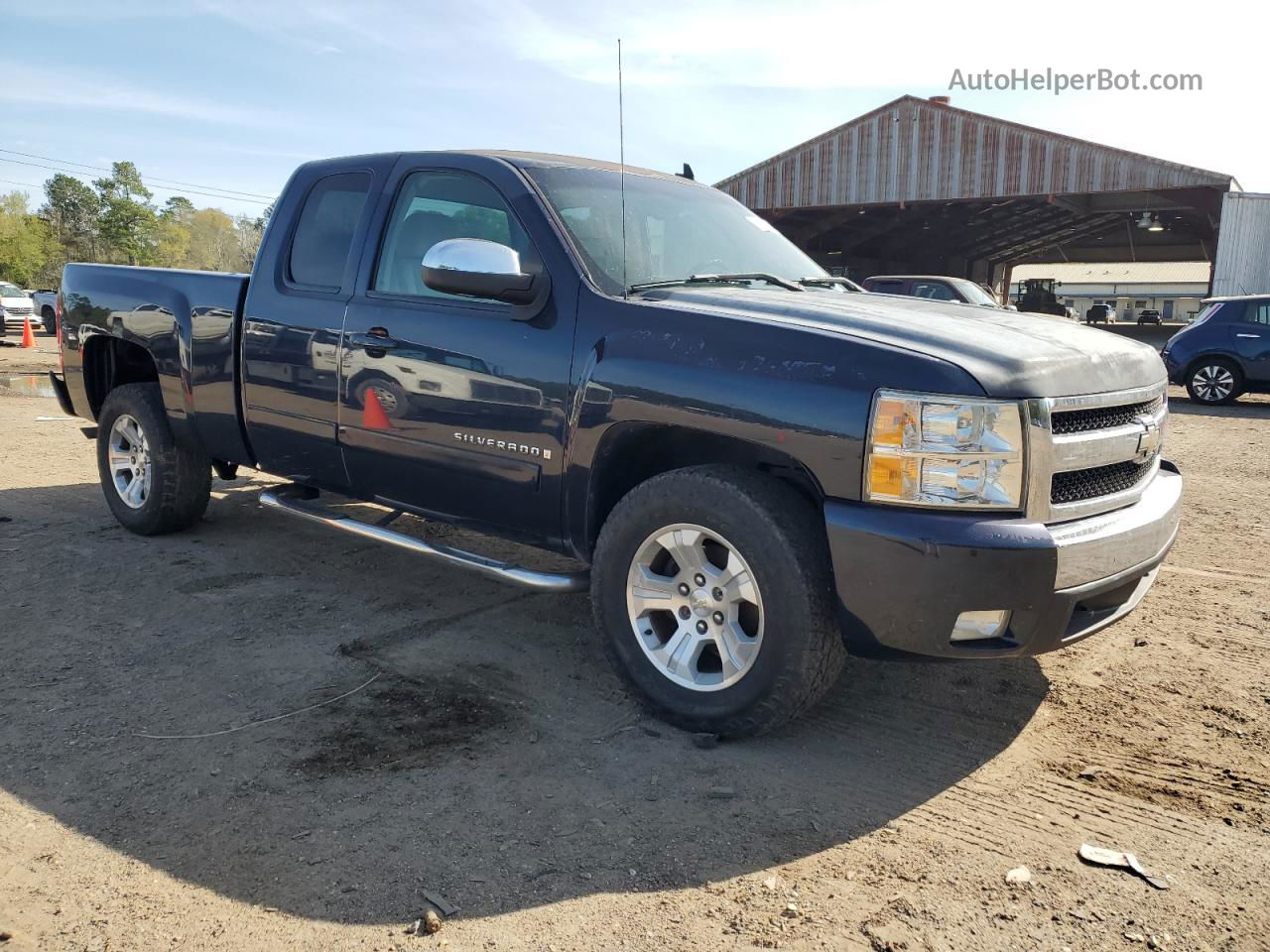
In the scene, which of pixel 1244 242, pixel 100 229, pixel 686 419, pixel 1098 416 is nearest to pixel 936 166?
pixel 1244 242

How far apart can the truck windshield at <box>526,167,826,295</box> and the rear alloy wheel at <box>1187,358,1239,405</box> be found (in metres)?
12.8

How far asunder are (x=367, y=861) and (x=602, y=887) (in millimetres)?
614

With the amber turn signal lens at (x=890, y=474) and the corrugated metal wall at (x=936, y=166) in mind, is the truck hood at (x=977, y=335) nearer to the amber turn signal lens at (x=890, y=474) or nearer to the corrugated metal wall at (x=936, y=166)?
the amber turn signal lens at (x=890, y=474)

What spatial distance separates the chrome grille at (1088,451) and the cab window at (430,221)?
6.99 feet

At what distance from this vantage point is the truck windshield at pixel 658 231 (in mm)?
3738

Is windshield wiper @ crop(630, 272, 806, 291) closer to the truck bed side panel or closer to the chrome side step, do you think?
the chrome side step

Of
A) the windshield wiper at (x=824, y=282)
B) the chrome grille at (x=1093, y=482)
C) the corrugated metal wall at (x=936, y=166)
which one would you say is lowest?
the chrome grille at (x=1093, y=482)

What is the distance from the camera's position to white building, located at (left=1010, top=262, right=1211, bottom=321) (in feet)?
232

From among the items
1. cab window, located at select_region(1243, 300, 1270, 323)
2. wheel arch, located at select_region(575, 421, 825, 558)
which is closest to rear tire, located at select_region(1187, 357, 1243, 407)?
cab window, located at select_region(1243, 300, 1270, 323)

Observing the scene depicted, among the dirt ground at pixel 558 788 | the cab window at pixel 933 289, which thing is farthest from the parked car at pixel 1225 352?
the dirt ground at pixel 558 788

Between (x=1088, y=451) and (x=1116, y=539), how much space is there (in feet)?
0.93

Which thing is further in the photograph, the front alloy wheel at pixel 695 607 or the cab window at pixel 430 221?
the cab window at pixel 430 221

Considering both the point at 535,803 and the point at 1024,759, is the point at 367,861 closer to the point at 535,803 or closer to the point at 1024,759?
the point at 535,803

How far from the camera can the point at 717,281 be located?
12.9 ft
